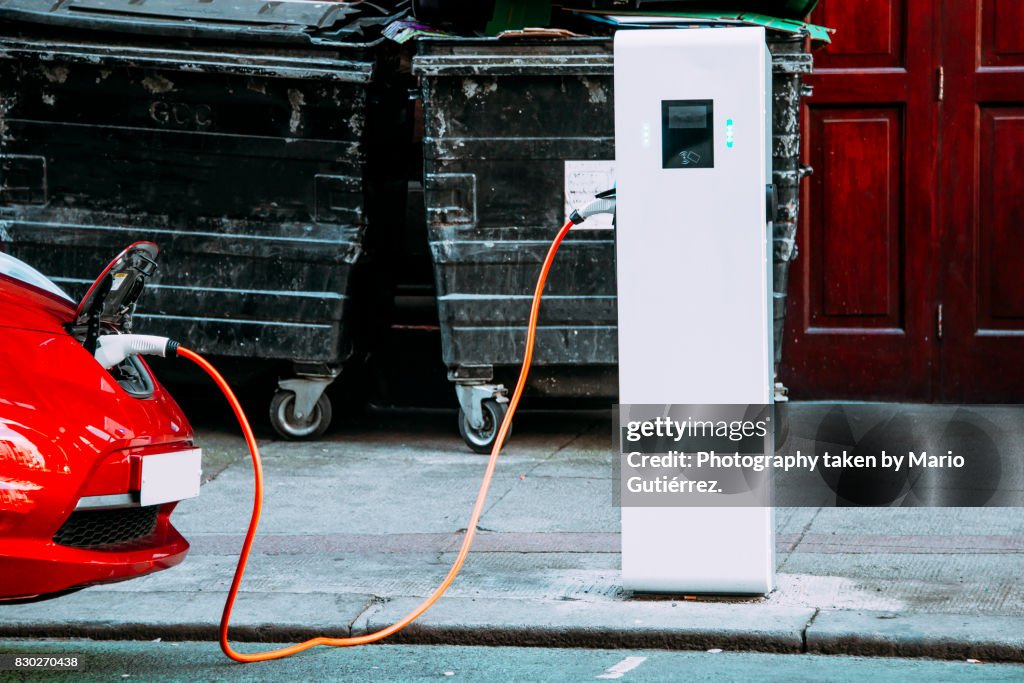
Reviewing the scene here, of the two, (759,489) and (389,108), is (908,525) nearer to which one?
(759,489)

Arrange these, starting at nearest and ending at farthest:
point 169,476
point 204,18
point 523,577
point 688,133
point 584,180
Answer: point 169,476, point 688,133, point 523,577, point 584,180, point 204,18

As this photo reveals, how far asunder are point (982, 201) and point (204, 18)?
397cm

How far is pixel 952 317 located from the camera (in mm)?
7637

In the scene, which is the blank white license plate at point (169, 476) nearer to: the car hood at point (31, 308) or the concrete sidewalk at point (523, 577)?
the car hood at point (31, 308)

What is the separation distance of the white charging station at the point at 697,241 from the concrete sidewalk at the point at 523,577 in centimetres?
26

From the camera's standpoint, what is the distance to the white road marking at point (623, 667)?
156 inches

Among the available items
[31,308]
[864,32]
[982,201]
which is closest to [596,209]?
[31,308]

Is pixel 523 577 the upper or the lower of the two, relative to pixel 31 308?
lower

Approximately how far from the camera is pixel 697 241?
4.32 meters

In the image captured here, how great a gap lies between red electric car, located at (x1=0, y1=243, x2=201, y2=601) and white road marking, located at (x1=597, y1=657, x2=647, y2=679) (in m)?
1.18

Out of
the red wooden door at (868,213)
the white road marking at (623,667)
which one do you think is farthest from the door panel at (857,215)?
the white road marking at (623,667)

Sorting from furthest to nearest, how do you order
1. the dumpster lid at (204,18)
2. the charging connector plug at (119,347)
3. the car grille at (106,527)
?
the dumpster lid at (204,18) < the charging connector plug at (119,347) < the car grille at (106,527)

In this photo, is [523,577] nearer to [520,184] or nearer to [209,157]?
[520,184]

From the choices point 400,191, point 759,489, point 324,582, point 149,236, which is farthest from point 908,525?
point 149,236
